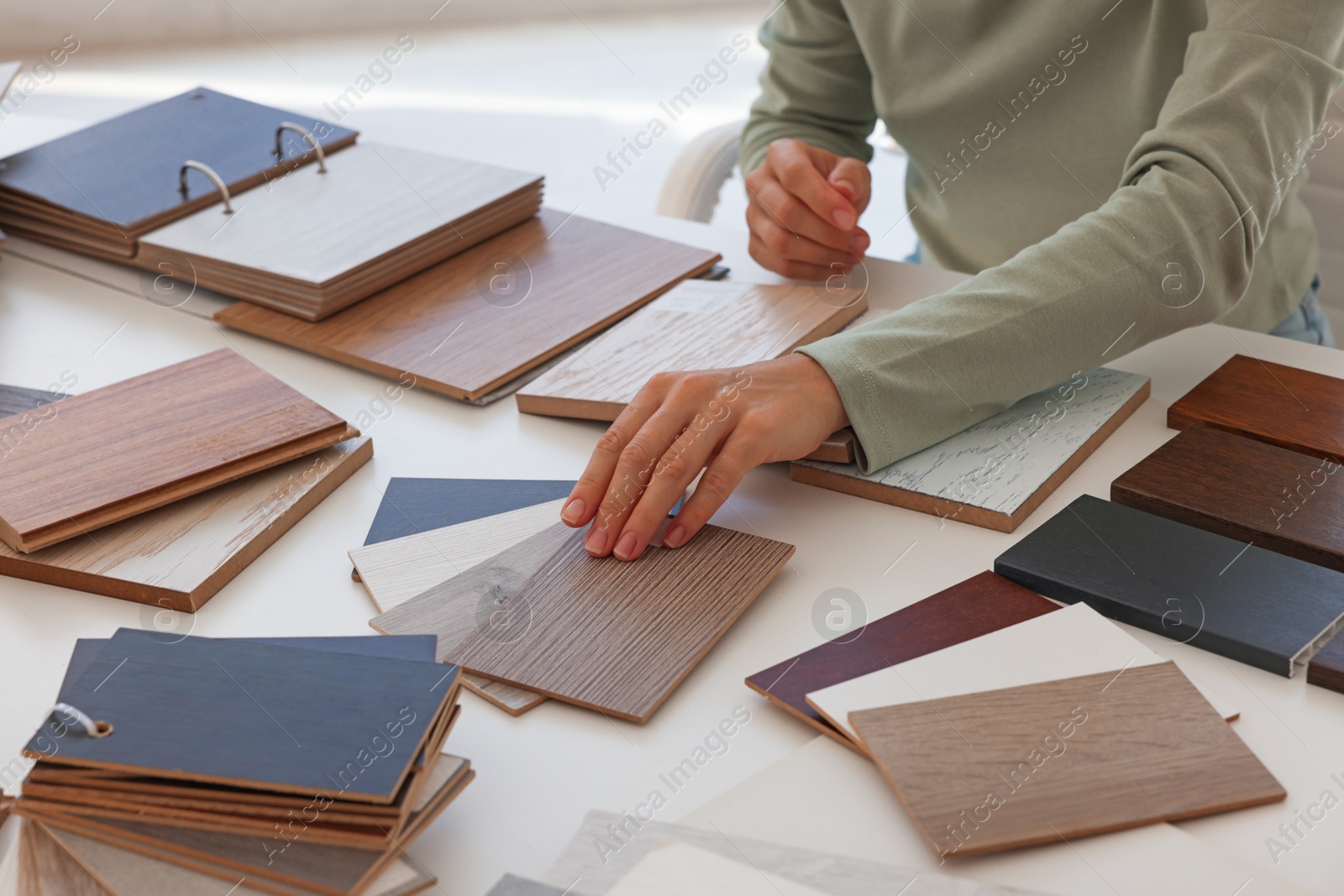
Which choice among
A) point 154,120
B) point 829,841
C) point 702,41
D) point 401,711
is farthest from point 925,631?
point 702,41

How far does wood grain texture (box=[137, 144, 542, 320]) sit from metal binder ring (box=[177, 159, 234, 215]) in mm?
12

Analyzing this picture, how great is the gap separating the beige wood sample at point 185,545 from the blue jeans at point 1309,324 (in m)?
1.21

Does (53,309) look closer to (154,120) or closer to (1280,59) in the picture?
(154,120)

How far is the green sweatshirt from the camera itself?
1.04 meters

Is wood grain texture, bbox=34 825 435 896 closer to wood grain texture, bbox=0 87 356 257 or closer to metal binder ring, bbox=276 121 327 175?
wood grain texture, bbox=0 87 356 257

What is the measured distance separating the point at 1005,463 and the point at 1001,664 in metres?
0.29

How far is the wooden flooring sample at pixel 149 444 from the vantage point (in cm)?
94

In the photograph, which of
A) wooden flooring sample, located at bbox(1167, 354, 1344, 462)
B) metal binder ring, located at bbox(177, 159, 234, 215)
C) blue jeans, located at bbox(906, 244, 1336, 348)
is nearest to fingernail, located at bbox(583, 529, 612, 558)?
wooden flooring sample, located at bbox(1167, 354, 1344, 462)

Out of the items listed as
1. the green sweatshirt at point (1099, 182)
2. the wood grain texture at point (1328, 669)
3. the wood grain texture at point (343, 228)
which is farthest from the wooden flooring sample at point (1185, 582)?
the wood grain texture at point (343, 228)

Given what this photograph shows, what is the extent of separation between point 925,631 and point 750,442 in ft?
0.77

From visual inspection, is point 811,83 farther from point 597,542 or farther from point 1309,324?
point 597,542

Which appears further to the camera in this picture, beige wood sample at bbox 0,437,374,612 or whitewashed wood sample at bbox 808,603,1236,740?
beige wood sample at bbox 0,437,374,612

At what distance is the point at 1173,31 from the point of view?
1269 millimetres

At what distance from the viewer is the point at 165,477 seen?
976mm
